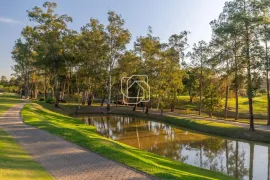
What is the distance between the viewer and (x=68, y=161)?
1163 cm

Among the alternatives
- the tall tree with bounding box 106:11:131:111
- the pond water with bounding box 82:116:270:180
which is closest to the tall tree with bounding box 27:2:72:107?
the tall tree with bounding box 106:11:131:111

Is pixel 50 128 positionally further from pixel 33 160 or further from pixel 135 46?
pixel 135 46

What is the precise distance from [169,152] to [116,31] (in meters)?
31.7

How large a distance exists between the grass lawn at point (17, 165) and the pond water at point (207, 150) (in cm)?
1149

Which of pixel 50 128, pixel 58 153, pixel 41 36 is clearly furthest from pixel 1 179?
pixel 41 36

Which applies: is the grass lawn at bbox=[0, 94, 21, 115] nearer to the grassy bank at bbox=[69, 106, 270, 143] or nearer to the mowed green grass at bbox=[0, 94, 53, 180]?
the mowed green grass at bbox=[0, 94, 53, 180]

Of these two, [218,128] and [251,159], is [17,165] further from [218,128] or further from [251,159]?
[218,128]

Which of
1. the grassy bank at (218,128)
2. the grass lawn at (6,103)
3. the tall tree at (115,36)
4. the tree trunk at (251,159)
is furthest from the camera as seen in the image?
the tall tree at (115,36)

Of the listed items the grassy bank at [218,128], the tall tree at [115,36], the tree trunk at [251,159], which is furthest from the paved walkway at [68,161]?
the tall tree at [115,36]

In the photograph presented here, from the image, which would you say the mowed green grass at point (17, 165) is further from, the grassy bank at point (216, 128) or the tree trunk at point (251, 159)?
the grassy bank at point (216, 128)

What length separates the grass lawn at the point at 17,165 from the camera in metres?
9.12

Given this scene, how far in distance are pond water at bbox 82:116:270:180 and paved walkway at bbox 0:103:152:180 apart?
869 centimetres

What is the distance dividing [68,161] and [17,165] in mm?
2265

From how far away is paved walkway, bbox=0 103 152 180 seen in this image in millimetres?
9938
